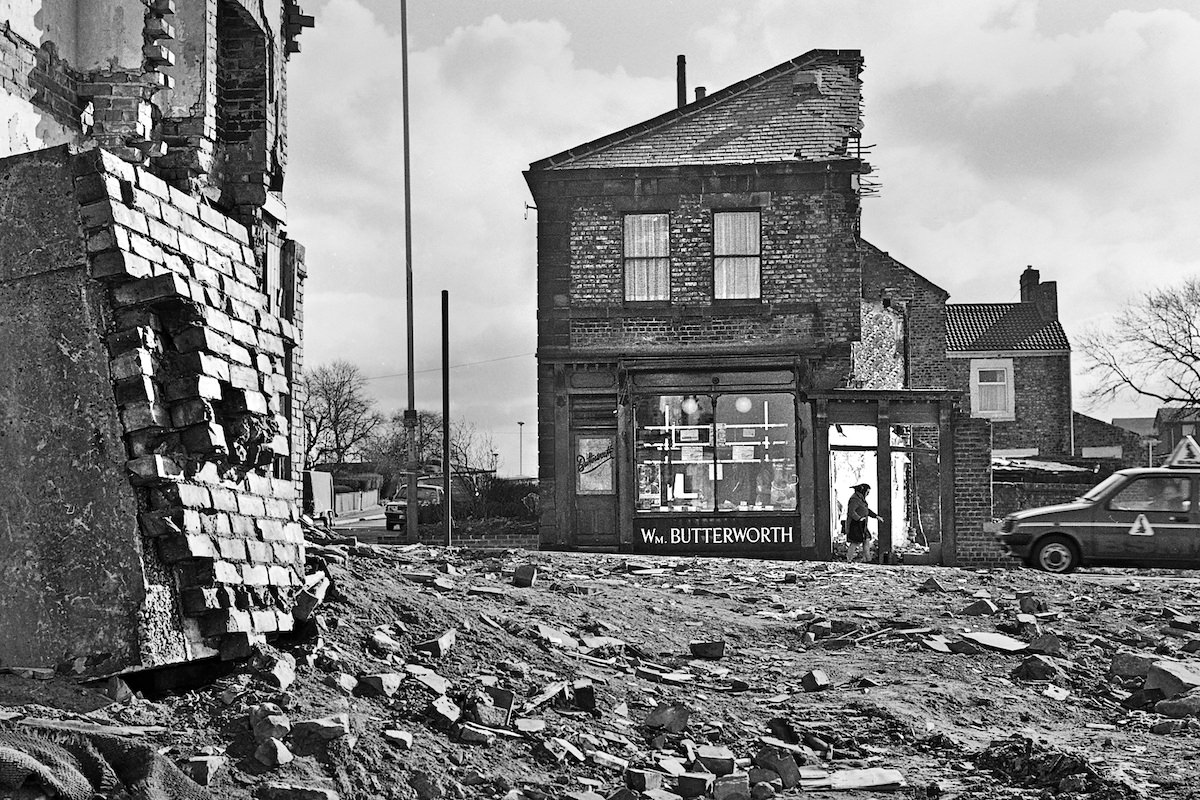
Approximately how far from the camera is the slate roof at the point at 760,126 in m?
26.8

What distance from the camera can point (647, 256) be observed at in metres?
26.5

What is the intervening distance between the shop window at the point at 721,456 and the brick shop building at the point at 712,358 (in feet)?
0.09

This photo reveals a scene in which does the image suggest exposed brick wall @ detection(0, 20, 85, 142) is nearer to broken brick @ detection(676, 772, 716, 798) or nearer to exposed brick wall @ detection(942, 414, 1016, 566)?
broken brick @ detection(676, 772, 716, 798)

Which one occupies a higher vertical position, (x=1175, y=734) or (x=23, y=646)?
(x=23, y=646)

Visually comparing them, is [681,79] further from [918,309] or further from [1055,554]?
[1055,554]

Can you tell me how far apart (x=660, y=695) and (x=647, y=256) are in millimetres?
18322

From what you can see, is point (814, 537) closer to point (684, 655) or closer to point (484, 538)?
point (484, 538)

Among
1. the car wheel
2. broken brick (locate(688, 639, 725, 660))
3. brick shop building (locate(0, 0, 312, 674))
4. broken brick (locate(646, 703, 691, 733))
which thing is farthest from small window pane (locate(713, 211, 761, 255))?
brick shop building (locate(0, 0, 312, 674))

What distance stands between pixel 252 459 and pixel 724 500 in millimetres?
18716

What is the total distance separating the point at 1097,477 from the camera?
3488 cm

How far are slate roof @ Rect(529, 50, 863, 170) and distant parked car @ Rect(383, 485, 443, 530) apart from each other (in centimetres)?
876

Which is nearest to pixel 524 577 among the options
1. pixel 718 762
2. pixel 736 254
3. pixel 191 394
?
pixel 718 762

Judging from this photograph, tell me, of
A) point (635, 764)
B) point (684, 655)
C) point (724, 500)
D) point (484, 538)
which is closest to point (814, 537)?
point (724, 500)

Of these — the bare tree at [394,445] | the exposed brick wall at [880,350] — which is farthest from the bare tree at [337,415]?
the exposed brick wall at [880,350]
